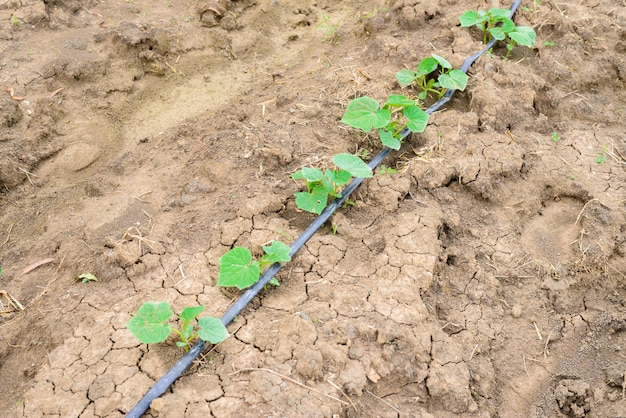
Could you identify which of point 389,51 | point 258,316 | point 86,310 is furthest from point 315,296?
point 389,51

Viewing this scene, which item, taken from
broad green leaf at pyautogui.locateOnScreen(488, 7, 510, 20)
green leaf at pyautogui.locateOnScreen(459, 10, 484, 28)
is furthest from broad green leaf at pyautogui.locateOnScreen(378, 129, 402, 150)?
broad green leaf at pyautogui.locateOnScreen(488, 7, 510, 20)

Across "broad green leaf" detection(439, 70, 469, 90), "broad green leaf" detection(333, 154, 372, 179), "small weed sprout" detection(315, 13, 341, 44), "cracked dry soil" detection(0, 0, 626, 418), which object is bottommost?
"cracked dry soil" detection(0, 0, 626, 418)

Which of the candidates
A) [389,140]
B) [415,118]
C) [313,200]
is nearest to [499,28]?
[415,118]

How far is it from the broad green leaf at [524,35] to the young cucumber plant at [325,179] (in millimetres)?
1805

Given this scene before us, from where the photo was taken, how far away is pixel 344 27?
15.3 ft

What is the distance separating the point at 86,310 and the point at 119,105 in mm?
2108

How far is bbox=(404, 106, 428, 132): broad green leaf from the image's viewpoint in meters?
3.20

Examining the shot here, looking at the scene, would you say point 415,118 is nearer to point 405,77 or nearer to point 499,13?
point 405,77

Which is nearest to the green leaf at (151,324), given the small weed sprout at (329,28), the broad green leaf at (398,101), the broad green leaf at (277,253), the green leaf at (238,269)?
the green leaf at (238,269)

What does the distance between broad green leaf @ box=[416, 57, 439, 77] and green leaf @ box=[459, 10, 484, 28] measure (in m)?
0.60

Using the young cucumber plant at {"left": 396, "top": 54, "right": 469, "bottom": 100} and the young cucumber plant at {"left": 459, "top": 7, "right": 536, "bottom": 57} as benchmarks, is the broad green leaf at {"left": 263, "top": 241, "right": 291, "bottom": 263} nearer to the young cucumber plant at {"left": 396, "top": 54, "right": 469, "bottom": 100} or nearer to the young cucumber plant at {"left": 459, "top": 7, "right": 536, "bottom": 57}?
the young cucumber plant at {"left": 396, "top": 54, "right": 469, "bottom": 100}

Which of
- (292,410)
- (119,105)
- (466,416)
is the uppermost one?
(119,105)

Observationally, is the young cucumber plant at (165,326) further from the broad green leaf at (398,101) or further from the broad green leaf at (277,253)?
the broad green leaf at (398,101)

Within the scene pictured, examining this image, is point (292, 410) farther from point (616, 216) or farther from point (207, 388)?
point (616, 216)
